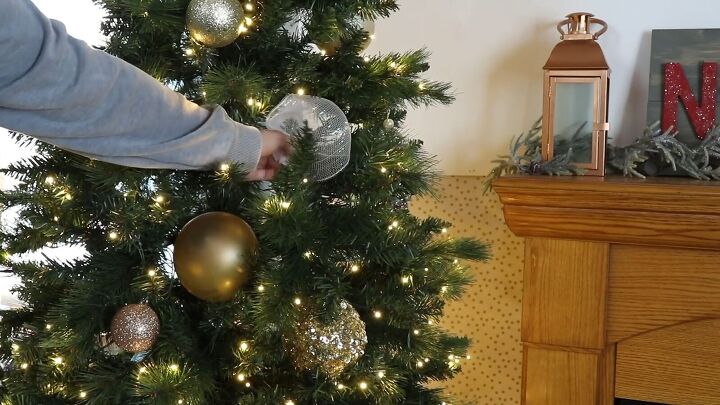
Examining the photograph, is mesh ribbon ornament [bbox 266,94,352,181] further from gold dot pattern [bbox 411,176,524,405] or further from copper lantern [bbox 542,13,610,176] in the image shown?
gold dot pattern [bbox 411,176,524,405]

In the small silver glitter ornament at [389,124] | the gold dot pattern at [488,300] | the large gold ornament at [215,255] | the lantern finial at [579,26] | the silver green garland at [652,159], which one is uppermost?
the lantern finial at [579,26]

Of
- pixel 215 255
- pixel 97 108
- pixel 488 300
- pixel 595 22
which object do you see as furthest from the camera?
pixel 488 300

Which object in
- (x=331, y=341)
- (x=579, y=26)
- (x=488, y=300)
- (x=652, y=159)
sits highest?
(x=579, y=26)

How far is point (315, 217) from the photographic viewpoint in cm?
88

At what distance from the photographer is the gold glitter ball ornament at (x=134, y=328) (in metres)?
0.85

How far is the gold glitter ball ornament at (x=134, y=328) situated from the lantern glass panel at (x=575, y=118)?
31.2 inches

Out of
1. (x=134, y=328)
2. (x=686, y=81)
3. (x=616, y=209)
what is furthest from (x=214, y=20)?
(x=686, y=81)

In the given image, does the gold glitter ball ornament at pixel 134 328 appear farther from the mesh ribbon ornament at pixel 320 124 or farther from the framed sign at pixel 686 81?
the framed sign at pixel 686 81

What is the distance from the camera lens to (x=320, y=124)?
873 mm

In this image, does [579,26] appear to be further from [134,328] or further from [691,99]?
[134,328]

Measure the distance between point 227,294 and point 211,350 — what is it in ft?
0.40

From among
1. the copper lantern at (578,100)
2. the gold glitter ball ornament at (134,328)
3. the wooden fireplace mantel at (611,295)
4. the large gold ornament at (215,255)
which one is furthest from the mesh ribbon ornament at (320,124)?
the copper lantern at (578,100)

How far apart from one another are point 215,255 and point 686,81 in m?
0.96

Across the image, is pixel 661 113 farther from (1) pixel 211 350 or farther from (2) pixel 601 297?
(1) pixel 211 350
